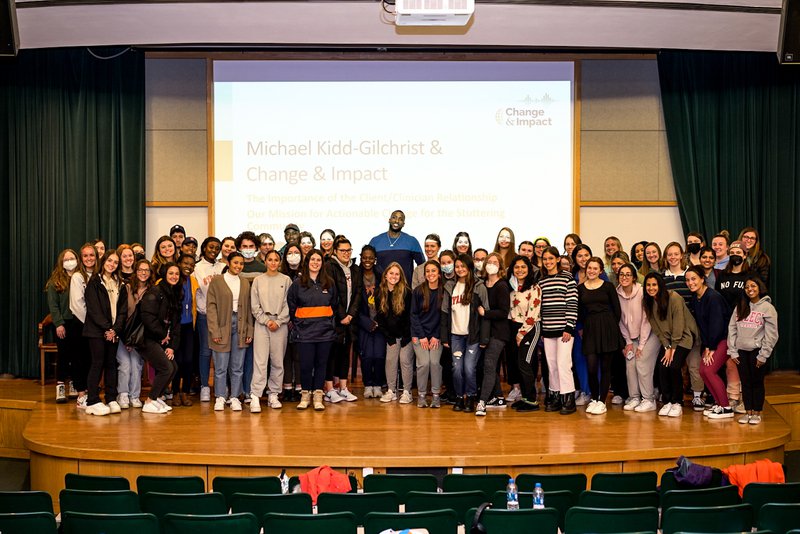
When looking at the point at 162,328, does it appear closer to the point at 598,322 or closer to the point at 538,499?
the point at 598,322

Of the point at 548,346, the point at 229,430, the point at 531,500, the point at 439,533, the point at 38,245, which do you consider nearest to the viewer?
the point at 439,533

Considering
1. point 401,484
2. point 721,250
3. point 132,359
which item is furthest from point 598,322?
point 132,359

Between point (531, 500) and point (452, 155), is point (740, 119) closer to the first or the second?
point (452, 155)

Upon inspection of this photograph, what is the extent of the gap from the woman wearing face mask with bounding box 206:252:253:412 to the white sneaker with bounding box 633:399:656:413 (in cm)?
354

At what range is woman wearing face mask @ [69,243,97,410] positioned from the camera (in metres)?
7.75

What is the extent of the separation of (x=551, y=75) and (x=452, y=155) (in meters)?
1.55

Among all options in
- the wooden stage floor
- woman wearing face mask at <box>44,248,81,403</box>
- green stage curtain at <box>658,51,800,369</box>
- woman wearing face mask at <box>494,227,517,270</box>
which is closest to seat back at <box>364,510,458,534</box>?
the wooden stage floor

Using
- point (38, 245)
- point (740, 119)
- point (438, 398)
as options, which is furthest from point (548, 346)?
point (38, 245)

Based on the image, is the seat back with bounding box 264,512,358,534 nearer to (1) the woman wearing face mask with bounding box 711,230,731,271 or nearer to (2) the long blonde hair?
(2) the long blonde hair

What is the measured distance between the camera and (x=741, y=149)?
34.7 feet

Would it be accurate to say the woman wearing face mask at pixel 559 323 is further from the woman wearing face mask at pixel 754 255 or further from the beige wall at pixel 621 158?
the beige wall at pixel 621 158

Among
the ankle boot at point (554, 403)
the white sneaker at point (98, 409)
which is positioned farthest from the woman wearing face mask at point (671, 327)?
the white sneaker at point (98, 409)

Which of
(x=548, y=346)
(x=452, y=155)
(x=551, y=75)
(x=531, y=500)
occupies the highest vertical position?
(x=551, y=75)

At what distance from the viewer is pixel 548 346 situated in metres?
7.68
